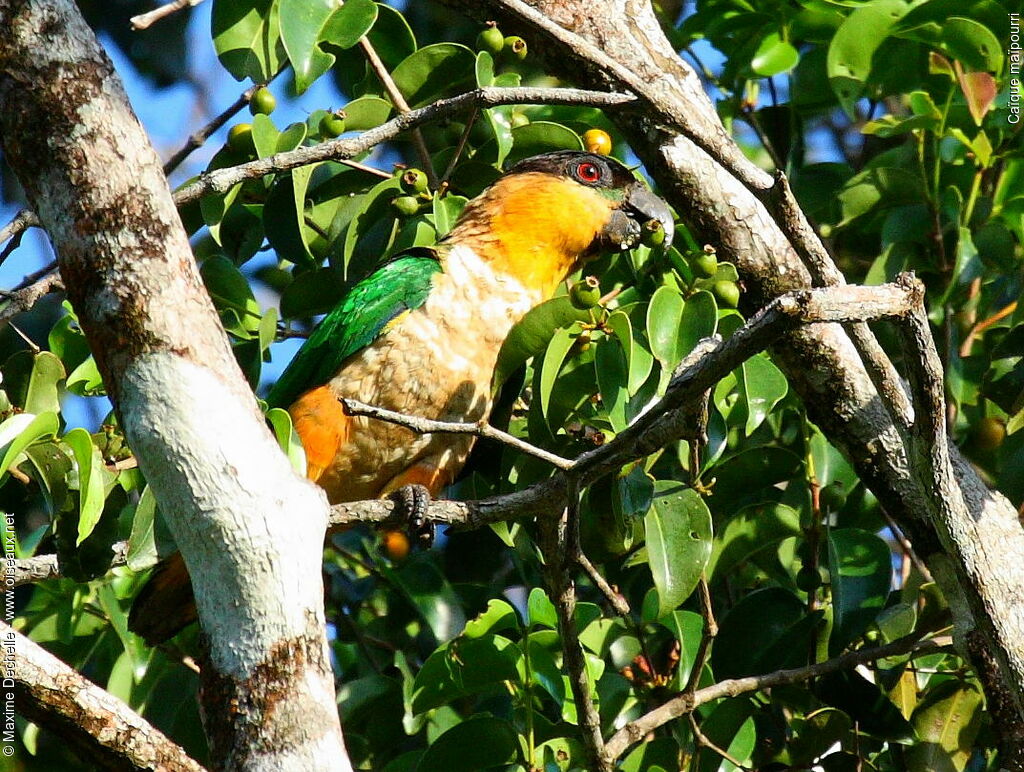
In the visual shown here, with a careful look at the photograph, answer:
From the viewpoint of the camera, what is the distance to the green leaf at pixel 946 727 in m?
3.08

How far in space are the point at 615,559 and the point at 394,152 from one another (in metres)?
2.33

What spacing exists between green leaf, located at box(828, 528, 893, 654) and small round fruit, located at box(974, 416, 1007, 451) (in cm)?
84

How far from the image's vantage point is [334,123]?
323cm

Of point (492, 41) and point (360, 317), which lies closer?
point (492, 41)

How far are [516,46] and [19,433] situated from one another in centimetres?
179

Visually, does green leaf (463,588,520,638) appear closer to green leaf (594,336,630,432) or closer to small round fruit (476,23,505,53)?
green leaf (594,336,630,432)

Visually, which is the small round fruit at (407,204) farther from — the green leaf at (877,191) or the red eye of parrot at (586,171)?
the green leaf at (877,191)

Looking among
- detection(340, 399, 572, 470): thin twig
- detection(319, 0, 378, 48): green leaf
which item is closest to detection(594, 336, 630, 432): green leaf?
detection(340, 399, 572, 470): thin twig

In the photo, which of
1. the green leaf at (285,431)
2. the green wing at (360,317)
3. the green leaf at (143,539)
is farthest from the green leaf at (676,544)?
the green wing at (360,317)

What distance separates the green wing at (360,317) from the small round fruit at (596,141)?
0.61 meters

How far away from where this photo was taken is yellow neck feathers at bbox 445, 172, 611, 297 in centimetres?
403

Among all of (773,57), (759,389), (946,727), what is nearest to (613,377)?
(759,389)

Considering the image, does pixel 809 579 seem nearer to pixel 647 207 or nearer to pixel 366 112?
pixel 647 207

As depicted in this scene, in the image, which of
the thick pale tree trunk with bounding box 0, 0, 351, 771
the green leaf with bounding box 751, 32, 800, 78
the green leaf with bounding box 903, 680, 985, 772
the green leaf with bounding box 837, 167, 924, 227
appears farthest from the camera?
the green leaf with bounding box 751, 32, 800, 78
